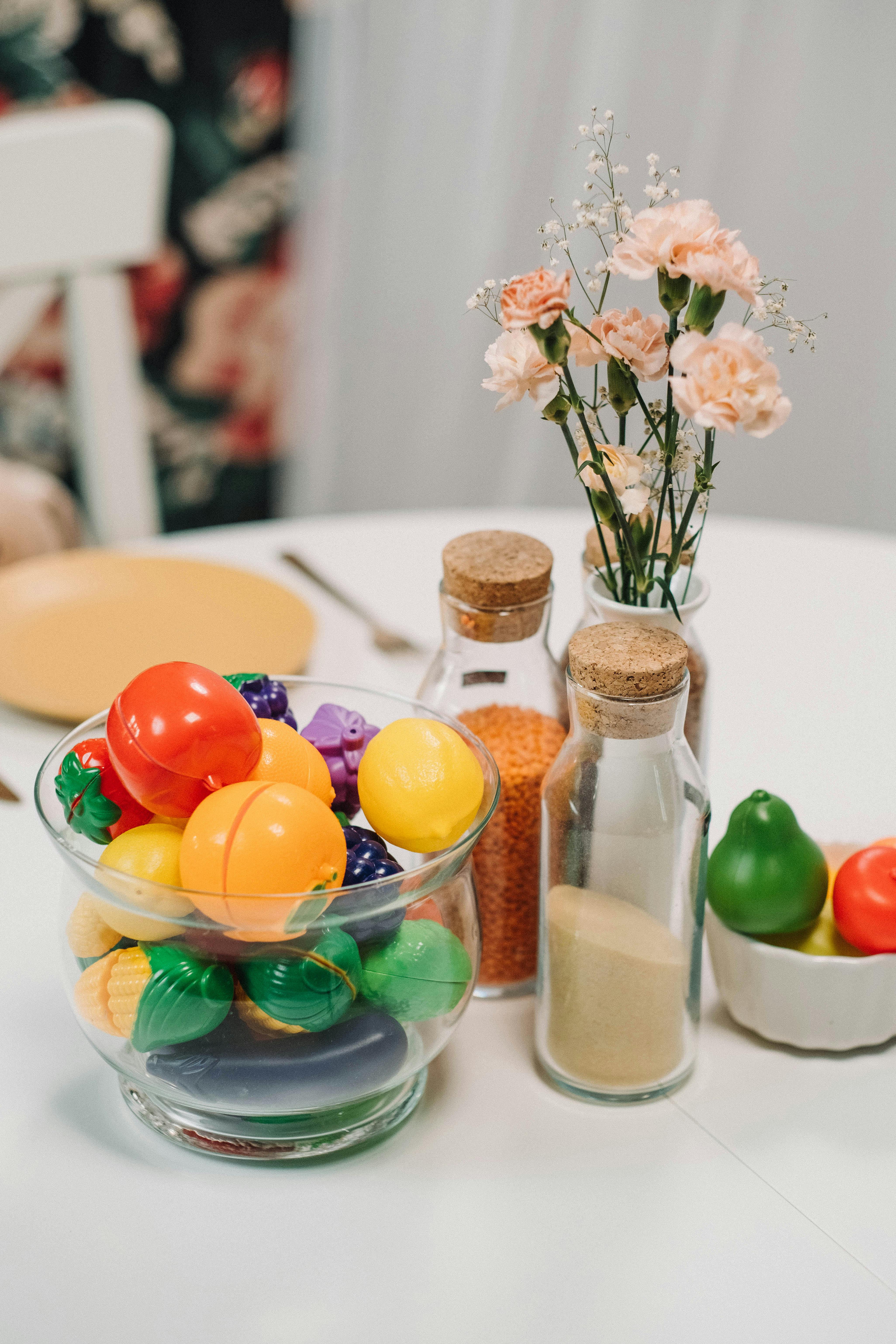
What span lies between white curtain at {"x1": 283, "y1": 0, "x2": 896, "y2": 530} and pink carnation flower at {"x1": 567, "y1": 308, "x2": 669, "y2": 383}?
1281 mm

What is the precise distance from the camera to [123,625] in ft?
3.26

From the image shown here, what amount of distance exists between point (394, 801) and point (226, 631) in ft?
1.58

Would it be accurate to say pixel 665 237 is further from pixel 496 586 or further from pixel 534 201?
pixel 534 201

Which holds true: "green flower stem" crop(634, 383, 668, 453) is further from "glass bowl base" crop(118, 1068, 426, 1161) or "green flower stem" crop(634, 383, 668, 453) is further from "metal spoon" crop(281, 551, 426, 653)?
"metal spoon" crop(281, 551, 426, 653)

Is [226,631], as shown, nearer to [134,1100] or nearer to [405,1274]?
[134,1100]

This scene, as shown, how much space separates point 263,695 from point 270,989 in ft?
0.55

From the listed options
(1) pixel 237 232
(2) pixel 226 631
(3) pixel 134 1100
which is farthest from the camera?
(1) pixel 237 232

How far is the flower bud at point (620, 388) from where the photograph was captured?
53cm

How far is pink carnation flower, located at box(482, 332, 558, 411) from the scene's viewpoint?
0.51m

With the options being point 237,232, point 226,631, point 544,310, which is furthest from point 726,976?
point 237,232

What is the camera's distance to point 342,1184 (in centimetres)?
55

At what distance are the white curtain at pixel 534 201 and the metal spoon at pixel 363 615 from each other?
854 millimetres

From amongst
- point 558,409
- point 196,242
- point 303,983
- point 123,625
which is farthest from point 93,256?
point 303,983

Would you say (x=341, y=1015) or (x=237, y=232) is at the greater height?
(x=341, y=1015)
